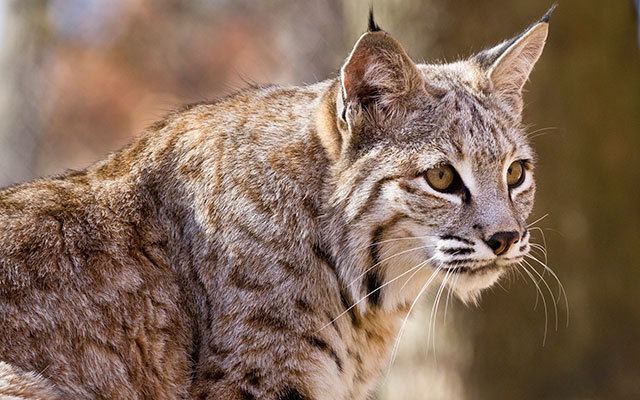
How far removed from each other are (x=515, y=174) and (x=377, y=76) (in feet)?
2.15

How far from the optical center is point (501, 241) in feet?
12.4

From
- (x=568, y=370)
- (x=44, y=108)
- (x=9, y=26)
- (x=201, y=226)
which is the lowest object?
(x=568, y=370)

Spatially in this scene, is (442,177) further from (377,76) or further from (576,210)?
(576,210)

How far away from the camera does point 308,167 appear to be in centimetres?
405

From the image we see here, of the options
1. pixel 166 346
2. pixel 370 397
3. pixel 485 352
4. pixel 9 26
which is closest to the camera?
pixel 166 346

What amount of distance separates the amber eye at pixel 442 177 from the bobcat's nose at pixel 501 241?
0.81ft

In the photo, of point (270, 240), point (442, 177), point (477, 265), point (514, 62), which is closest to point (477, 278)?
point (477, 265)

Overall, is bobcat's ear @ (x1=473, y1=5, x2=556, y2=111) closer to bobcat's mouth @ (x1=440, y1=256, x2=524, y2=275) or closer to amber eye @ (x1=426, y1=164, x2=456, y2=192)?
amber eye @ (x1=426, y1=164, x2=456, y2=192)

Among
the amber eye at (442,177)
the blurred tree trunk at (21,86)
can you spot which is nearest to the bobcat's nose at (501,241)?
the amber eye at (442,177)

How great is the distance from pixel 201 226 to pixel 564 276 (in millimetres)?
2952

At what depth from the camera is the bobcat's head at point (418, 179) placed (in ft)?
12.6

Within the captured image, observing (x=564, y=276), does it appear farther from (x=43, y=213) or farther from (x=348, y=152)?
(x=43, y=213)

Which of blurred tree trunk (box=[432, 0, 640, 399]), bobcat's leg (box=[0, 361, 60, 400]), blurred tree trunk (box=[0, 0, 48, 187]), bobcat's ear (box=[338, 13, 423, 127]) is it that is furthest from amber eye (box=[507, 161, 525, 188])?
blurred tree trunk (box=[0, 0, 48, 187])

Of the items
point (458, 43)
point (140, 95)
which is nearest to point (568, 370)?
point (458, 43)
